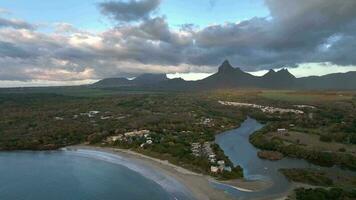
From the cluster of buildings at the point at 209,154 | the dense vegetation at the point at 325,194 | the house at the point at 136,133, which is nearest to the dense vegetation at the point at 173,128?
the cluster of buildings at the point at 209,154

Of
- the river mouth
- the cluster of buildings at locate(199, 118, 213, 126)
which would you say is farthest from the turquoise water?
the cluster of buildings at locate(199, 118, 213, 126)

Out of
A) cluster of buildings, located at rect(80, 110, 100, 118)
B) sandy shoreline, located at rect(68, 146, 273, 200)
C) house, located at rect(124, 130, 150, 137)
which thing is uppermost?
cluster of buildings, located at rect(80, 110, 100, 118)

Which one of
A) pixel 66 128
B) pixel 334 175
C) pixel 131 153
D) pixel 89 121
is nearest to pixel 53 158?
pixel 131 153

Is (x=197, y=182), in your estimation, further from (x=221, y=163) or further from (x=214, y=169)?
(x=221, y=163)

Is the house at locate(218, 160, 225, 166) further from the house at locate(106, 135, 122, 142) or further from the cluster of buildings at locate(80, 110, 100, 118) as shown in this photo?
the cluster of buildings at locate(80, 110, 100, 118)

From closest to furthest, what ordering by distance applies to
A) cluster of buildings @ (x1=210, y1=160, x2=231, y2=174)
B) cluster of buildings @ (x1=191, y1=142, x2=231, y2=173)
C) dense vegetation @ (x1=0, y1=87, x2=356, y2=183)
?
cluster of buildings @ (x1=210, y1=160, x2=231, y2=174) → cluster of buildings @ (x1=191, y1=142, x2=231, y2=173) → dense vegetation @ (x1=0, y1=87, x2=356, y2=183)

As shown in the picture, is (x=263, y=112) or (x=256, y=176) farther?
(x=263, y=112)

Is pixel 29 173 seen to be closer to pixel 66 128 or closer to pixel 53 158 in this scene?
pixel 53 158
